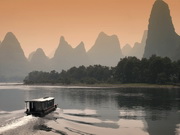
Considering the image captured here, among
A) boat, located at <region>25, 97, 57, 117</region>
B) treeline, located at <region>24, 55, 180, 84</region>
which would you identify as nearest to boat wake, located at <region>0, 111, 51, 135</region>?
boat, located at <region>25, 97, 57, 117</region>

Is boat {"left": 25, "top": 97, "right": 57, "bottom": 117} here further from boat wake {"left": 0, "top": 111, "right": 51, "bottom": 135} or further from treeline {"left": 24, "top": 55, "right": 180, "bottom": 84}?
treeline {"left": 24, "top": 55, "right": 180, "bottom": 84}

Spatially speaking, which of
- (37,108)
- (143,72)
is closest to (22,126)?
(37,108)

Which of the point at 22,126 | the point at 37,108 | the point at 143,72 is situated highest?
the point at 143,72

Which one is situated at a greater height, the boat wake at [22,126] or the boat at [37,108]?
the boat at [37,108]

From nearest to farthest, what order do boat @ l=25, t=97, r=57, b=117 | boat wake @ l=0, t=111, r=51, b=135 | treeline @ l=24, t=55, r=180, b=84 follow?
boat wake @ l=0, t=111, r=51, b=135
boat @ l=25, t=97, r=57, b=117
treeline @ l=24, t=55, r=180, b=84

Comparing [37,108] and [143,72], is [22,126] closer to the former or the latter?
[37,108]

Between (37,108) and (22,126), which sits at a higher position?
(37,108)

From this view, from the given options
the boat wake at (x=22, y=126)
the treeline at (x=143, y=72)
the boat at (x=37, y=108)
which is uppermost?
the treeline at (x=143, y=72)

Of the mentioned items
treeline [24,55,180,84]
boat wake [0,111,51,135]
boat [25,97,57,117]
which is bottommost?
boat wake [0,111,51,135]

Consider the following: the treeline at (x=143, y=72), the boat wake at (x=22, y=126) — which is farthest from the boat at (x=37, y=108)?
the treeline at (x=143, y=72)

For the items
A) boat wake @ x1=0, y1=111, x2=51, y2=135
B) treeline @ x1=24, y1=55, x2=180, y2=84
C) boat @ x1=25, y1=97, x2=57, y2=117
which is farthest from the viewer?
treeline @ x1=24, y1=55, x2=180, y2=84

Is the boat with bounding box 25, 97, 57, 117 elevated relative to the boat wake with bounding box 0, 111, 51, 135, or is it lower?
elevated

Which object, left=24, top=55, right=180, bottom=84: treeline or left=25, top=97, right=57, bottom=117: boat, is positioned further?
left=24, top=55, right=180, bottom=84: treeline

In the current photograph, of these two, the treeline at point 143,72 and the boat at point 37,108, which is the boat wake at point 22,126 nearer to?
the boat at point 37,108
